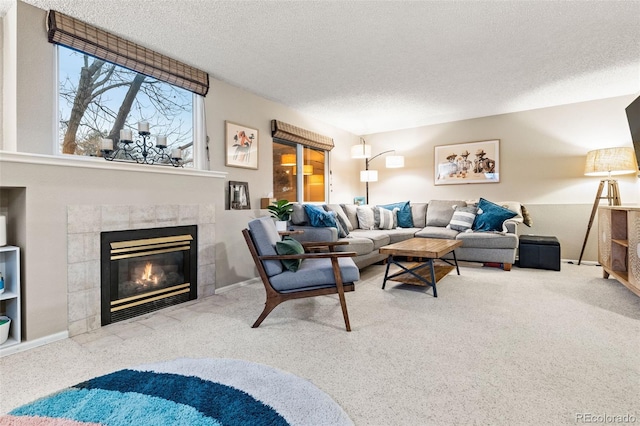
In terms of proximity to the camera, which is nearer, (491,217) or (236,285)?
(236,285)

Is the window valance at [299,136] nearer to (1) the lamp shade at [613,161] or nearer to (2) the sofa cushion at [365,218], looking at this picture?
(2) the sofa cushion at [365,218]

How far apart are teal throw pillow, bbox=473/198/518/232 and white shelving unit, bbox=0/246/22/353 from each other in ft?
16.2

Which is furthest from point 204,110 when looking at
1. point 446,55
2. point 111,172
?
point 446,55

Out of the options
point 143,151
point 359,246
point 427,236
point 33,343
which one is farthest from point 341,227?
point 33,343

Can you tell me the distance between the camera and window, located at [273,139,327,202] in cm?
452

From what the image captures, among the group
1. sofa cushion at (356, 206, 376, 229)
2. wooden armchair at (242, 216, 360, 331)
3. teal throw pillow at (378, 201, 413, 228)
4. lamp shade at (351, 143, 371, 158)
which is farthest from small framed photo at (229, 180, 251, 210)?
teal throw pillow at (378, 201, 413, 228)

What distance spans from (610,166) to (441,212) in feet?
7.14

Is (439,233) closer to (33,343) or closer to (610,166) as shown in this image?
(610,166)

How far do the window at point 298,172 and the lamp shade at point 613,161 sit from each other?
3.89 m

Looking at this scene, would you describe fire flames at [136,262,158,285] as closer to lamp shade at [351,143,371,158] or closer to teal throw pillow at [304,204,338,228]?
teal throw pillow at [304,204,338,228]

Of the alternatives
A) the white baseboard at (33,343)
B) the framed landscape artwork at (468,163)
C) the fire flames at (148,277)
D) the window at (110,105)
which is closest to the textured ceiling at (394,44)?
the window at (110,105)

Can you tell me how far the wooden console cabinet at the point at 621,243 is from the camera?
2.76 meters

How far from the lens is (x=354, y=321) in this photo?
2.40 metres

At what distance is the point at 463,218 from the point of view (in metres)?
4.66
